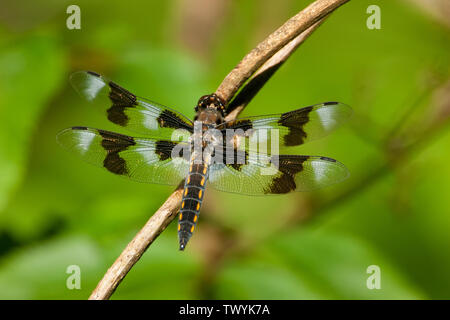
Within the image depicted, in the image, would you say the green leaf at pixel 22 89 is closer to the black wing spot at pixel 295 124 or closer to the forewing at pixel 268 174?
the forewing at pixel 268 174

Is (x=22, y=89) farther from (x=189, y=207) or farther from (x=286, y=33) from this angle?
(x=286, y=33)

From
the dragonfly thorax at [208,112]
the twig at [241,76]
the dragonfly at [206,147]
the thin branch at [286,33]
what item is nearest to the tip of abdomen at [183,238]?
the dragonfly at [206,147]

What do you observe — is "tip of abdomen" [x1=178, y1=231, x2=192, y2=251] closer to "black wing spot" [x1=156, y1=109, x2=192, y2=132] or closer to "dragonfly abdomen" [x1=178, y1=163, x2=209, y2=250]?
"dragonfly abdomen" [x1=178, y1=163, x2=209, y2=250]

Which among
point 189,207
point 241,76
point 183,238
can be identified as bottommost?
point 183,238

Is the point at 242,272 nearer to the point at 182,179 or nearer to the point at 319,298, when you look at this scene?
the point at 319,298

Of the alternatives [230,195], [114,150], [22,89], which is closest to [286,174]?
[114,150]

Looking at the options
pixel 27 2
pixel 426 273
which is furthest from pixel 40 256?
pixel 426 273
